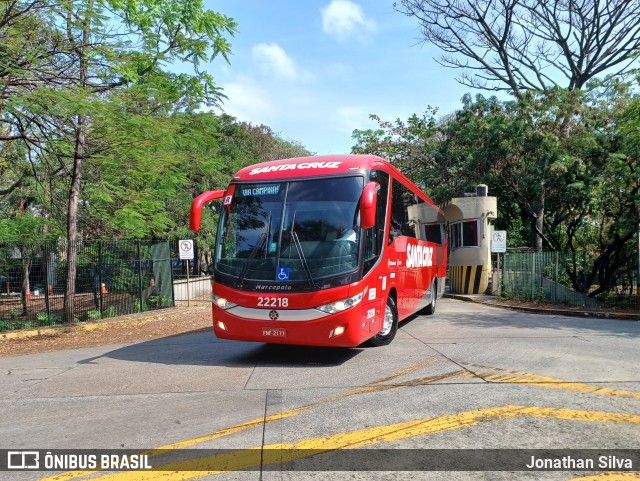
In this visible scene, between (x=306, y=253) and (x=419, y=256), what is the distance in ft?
16.4

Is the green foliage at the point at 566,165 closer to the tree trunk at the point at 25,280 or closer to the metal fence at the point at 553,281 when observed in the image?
the metal fence at the point at 553,281

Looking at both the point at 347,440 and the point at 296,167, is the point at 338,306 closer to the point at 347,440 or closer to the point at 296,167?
the point at 296,167

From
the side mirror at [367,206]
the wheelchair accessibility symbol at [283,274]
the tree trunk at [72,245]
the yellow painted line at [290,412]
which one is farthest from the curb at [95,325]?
the yellow painted line at [290,412]

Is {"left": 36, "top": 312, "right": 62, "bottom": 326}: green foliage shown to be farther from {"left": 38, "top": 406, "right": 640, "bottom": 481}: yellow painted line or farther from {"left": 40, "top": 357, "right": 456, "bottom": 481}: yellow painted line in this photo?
{"left": 38, "top": 406, "right": 640, "bottom": 481}: yellow painted line

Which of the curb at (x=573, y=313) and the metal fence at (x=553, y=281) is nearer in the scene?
the curb at (x=573, y=313)

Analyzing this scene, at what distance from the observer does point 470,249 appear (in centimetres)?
2181

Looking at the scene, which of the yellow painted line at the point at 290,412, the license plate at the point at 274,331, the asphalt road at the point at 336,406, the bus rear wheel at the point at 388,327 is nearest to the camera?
the asphalt road at the point at 336,406

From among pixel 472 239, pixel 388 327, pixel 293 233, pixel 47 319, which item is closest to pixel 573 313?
pixel 472 239

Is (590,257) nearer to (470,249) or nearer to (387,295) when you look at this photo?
(470,249)

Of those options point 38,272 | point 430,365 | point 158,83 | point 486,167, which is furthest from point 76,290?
point 486,167

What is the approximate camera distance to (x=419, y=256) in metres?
11.9

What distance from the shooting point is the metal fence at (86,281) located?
14586 millimetres

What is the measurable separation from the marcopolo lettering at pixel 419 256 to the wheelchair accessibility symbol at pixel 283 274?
3.75 meters

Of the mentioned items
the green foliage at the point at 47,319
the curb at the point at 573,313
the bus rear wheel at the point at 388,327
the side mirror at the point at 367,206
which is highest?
the side mirror at the point at 367,206
